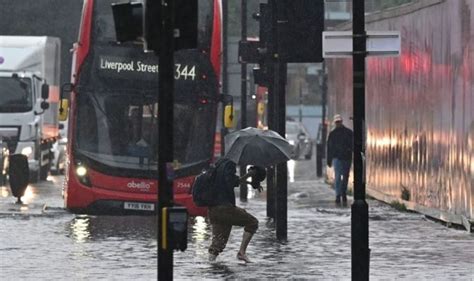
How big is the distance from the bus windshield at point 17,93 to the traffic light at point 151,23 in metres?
29.5

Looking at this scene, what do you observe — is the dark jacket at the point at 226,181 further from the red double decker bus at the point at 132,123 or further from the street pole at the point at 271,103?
the red double decker bus at the point at 132,123

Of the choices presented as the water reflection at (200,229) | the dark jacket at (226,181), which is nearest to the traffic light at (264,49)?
the water reflection at (200,229)

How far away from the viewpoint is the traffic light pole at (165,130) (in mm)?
13047

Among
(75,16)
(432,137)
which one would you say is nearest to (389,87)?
(432,137)

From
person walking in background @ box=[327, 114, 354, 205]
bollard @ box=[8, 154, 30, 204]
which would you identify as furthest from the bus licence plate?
person walking in background @ box=[327, 114, 354, 205]

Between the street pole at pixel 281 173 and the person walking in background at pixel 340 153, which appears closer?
the street pole at pixel 281 173

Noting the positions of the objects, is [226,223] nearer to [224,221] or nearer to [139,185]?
[224,221]

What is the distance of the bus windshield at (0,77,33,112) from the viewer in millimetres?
42562

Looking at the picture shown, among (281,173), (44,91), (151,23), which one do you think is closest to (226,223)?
(281,173)

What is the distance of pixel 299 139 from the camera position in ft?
239

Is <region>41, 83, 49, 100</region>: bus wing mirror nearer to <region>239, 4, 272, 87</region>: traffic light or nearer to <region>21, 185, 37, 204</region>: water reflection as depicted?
<region>21, 185, 37, 204</region>: water reflection

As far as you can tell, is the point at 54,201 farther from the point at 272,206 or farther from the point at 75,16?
the point at 75,16

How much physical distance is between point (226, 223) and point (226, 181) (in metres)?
0.64

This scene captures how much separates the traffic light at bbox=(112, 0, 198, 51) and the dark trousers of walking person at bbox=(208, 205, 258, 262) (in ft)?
21.4
